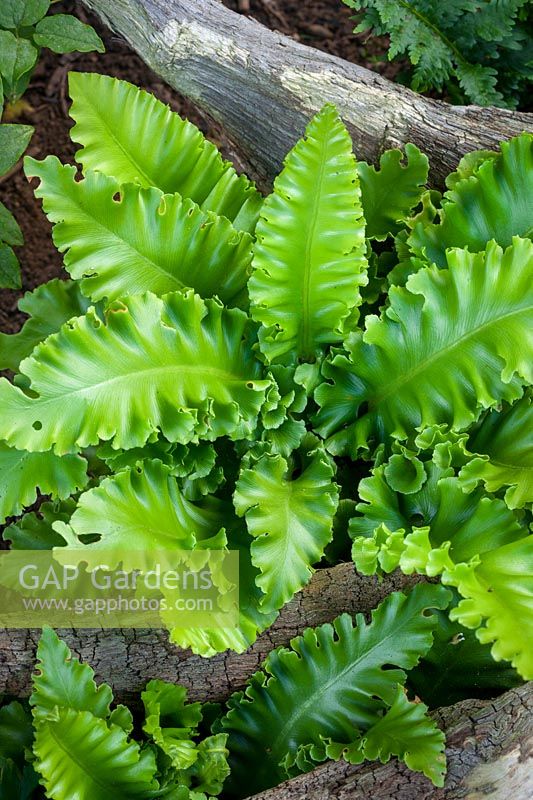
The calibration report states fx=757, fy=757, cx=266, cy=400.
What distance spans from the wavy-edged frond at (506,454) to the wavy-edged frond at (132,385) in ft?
1.78

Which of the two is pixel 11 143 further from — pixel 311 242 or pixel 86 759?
pixel 86 759

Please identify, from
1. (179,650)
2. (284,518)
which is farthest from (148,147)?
(179,650)

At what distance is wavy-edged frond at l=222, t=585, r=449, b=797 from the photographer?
1.84 m

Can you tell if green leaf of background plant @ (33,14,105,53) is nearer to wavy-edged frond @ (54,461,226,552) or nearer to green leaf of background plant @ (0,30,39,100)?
green leaf of background plant @ (0,30,39,100)

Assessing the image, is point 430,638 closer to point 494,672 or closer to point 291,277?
point 494,672

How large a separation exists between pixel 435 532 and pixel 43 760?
3.47 feet

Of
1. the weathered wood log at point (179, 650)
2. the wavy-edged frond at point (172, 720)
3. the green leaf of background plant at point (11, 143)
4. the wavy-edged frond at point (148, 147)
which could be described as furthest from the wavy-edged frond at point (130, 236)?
the wavy-edged frond at point (172, 720)

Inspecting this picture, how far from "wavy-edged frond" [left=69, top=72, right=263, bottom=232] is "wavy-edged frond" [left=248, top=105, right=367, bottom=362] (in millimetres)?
327

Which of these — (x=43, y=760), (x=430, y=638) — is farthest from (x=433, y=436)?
(x=43, y=760)

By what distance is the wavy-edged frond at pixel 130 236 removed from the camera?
187 cm

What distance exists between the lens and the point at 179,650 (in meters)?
1.97

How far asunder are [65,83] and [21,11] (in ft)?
4.14

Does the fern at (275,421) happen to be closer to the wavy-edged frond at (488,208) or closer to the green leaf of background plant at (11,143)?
the wavy-edged frond at (488,208)

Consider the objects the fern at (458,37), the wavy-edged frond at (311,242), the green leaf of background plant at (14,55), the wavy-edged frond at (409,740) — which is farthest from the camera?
the fern at (458,37)
